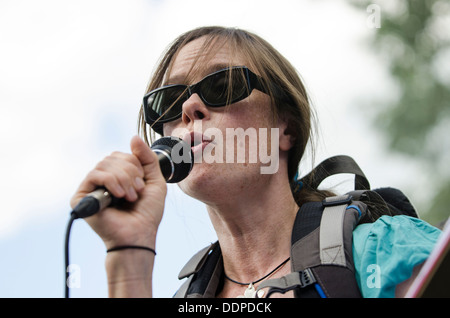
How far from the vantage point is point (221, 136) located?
7.51ft

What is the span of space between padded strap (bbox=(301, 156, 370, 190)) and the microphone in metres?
0.90

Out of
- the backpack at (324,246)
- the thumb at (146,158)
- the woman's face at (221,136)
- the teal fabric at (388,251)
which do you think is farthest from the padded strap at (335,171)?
the thumb at (146,158)

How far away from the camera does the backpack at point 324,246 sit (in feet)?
6.17

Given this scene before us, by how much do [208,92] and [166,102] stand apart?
0.23 metres

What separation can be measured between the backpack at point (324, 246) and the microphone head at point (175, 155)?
53 centimetres

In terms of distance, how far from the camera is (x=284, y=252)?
94.0 inches

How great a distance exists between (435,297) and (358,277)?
58 cm

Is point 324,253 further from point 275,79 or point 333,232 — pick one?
point 275,79

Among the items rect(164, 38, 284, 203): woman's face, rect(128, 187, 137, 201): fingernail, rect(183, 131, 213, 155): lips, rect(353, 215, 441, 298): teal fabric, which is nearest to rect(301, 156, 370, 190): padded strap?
rect(164, 38, 284, 203): woman's face

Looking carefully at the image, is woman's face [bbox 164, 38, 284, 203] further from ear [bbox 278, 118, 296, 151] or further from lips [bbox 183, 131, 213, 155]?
ear [bbox 278, 118, 296, 151]

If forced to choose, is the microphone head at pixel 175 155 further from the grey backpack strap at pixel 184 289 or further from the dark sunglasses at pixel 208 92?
the grey backpack strap at pixel 184 289

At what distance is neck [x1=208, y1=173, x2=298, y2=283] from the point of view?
2.41 meters
